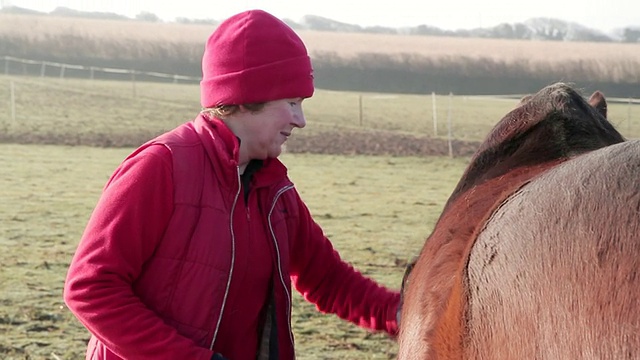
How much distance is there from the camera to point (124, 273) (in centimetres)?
213

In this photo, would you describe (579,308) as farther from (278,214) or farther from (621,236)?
(278,214)

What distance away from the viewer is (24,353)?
513cm

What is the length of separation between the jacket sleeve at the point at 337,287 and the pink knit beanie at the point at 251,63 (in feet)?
1.93

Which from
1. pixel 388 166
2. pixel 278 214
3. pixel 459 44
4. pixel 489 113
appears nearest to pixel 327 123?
pixel 489 113

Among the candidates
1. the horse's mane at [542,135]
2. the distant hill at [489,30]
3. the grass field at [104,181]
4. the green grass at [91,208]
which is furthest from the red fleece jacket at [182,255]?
the distant hill at [489,30]

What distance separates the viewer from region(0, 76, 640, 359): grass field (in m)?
5.73

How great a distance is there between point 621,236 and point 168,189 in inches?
46.7

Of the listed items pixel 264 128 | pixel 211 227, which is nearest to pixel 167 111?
pixel 264 128

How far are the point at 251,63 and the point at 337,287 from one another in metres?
0.91

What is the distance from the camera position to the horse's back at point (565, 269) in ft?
4.52

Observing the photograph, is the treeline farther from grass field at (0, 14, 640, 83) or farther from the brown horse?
the brown horse

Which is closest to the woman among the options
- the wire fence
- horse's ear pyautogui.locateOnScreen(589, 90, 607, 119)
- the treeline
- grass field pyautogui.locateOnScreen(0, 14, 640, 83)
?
horse's ear pyautogui.locateOnScreen(589, 90, 607, 119)

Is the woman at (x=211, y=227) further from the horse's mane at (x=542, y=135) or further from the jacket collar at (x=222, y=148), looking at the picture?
the horse's mane at (x=542, y=135)

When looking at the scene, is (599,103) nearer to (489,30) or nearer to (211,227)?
(211,227)
